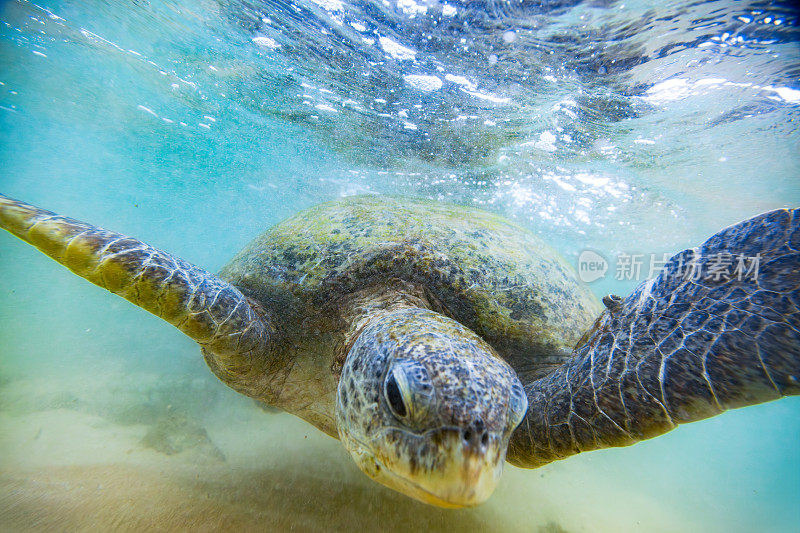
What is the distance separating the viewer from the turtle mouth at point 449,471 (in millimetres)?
1340

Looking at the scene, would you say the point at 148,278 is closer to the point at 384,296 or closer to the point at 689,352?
the point at 384,296

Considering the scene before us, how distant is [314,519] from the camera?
8.48 feet

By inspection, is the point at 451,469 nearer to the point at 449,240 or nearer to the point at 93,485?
the point at 449,240

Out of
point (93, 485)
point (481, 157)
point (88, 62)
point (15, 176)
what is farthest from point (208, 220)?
point (93, 485)

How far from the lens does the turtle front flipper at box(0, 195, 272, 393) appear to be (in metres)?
2.16

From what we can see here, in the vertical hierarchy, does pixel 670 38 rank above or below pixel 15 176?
above

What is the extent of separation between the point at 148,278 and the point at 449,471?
2.44m

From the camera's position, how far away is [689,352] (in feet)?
6.02

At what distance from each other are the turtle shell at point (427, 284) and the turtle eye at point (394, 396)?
4.25 ft

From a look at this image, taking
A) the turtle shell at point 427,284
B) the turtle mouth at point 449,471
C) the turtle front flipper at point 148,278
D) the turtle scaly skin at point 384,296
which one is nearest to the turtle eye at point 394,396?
the turtle mouth at point 449,471

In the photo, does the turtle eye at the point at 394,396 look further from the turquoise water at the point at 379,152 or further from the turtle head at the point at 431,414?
the turquoise water at the point at 379,152

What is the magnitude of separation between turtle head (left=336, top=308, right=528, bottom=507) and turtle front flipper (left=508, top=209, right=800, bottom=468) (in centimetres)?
69

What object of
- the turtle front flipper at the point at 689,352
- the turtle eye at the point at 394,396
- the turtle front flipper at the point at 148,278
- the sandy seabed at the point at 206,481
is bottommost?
the sandy seabed at the point at 206,481

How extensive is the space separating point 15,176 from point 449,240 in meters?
68.7
